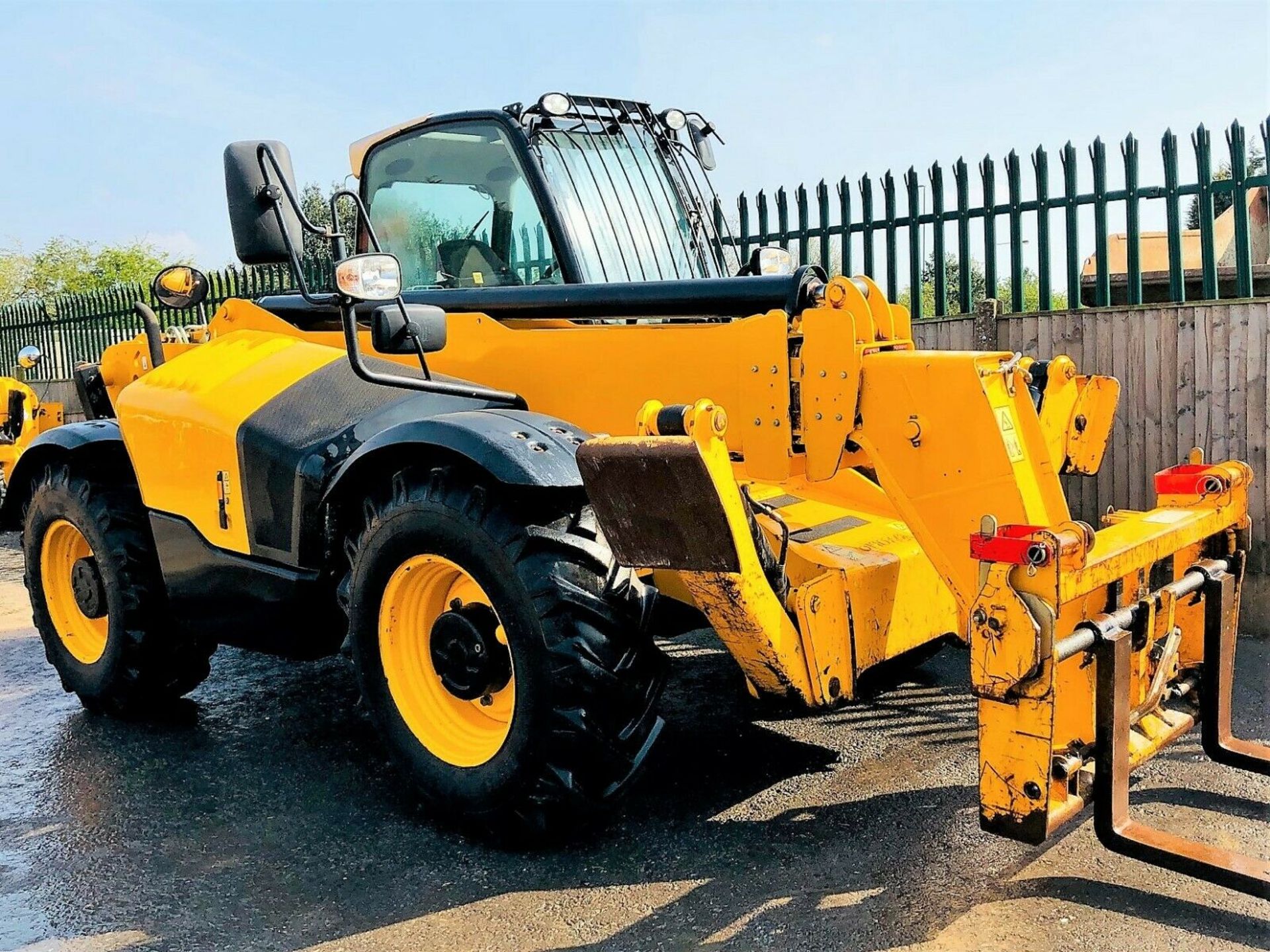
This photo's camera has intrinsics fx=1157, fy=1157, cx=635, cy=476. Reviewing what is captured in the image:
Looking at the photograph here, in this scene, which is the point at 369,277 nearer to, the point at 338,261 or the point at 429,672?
the point at 338,261

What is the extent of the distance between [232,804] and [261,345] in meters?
1.84

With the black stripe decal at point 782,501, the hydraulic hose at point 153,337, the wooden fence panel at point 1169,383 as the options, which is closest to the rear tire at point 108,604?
the hydraulic hose at point 153,337

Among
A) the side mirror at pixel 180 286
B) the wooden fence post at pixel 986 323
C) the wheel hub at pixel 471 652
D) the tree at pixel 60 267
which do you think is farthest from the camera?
the tree at pixel 60 267

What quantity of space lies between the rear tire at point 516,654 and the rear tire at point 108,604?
163 centimetres

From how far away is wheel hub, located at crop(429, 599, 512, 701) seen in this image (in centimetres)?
361

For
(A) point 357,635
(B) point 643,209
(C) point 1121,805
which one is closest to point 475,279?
(B) point 643,209

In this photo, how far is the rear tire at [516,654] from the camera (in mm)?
3354

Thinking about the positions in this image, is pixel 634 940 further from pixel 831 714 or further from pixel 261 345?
pixel 261 345

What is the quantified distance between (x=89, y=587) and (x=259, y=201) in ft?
7.44

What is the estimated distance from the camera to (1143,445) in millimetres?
6484

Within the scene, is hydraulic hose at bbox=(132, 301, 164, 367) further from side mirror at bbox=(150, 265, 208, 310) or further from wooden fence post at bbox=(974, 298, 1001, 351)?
wooden fence post at bbox=(974, 298, 1001, 351)

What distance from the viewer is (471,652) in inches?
142

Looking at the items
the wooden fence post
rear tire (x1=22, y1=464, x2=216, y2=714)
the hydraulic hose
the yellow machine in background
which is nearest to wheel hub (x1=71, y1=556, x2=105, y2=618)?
rear tire (x1=22, y1=464, x2=216, y2=714)

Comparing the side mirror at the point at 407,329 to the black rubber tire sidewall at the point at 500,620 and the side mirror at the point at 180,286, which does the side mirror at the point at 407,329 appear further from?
the side mirror at the point at 180,286
